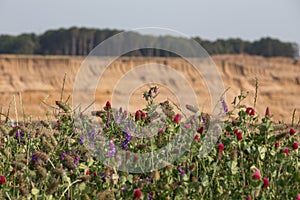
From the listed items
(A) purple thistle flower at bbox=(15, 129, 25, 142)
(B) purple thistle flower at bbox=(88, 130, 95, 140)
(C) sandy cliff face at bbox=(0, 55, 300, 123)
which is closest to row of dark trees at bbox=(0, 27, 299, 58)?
(C) sandy cliff face at bbox=(0, 55, 300, 123)

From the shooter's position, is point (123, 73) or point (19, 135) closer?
point (19, 135)

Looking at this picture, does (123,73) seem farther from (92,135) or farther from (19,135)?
(92,135)

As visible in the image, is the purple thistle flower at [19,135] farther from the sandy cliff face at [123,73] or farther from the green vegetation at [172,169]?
the sandy cliff face at [123,73]

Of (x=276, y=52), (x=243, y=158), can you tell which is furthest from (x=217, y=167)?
(x=276, y=52)

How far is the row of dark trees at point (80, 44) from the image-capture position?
67938 mm

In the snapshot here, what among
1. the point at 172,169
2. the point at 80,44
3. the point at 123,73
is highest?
the point at 172,169

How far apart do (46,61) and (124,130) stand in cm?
4555

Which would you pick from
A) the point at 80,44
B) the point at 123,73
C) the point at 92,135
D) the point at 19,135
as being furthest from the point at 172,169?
the point at 80,44

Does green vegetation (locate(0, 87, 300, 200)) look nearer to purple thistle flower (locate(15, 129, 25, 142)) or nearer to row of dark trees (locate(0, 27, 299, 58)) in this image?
purple thistle flower (locate(15, 129, 25, 142))

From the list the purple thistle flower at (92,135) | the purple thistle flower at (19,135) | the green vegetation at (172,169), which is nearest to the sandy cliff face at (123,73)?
the purple thistle flower at (19,135)

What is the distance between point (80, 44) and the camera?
7188 cm

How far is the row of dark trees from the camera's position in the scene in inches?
2675

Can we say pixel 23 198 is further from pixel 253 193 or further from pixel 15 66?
pixel 15 66

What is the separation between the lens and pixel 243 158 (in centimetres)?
371
